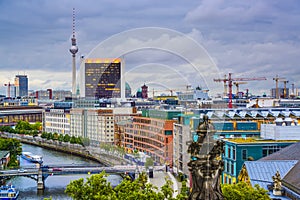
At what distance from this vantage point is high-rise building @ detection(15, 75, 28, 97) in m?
160

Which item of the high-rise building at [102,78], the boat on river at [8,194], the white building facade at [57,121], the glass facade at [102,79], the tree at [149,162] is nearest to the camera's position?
the boat on river at [8,194]

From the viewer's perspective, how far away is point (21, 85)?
162500 millimetres

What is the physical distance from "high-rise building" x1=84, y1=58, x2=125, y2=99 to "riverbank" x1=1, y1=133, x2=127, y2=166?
88.7 feet

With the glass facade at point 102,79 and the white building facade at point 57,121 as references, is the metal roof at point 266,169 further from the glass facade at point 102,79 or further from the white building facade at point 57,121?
the glass facade at point 102,79

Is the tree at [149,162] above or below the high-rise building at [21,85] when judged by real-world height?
below

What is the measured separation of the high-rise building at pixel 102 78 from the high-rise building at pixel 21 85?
66936 millimetres

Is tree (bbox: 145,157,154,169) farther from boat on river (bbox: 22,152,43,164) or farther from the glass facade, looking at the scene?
the glass facade

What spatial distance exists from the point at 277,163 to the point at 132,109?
→ 96.6 feet

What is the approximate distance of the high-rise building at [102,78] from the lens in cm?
8594

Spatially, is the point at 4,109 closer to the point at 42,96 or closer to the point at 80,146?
the point at 80,146

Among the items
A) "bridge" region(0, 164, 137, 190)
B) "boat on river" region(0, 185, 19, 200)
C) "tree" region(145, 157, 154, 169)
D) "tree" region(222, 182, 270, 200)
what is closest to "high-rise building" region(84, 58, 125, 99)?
"tree" region(145, 157, 154, 169)

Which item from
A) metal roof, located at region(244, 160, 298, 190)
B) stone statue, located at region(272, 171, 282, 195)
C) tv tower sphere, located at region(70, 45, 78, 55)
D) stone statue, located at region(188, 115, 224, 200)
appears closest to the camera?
stone statue, located at region(188, 115, 224, 200)

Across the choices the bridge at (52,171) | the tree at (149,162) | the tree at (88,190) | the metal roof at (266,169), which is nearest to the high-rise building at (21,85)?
the bridge at (52,171)

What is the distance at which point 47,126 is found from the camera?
2744 inches
